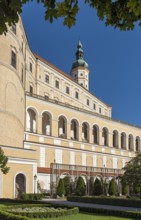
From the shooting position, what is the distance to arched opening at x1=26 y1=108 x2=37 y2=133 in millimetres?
53081

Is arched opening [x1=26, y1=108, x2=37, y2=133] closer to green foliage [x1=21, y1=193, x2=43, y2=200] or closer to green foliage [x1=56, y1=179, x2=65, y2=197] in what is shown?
green foliage [x1=56, y1=179, x2=65, y2=197]

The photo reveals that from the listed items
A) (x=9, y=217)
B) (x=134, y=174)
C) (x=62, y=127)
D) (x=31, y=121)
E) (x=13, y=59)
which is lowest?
(x=9, y=217)

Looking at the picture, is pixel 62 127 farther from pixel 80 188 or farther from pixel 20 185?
pixel 20 185

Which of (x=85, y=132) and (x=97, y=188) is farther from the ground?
(x=85, y=132)

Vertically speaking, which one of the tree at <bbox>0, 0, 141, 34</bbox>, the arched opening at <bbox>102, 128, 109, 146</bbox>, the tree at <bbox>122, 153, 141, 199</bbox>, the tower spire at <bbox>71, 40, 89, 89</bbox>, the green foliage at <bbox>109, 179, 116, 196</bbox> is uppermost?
the tower spire at <bbox>71, 40, 89, 89</bbox>

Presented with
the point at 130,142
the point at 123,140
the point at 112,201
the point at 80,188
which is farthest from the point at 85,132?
the point at 112,201

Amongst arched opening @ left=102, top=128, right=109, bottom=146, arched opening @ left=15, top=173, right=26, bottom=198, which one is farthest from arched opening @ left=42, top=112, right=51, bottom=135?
arched opening @ left=15, top=173, right=26, bottom=198

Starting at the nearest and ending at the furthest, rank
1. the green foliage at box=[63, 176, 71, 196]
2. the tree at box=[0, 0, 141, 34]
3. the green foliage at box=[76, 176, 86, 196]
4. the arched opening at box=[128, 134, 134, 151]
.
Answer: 1. the tree at box=[0, 0, 141, 34]
2. the green foliage at box=[63, 176, 71, 196]
3. the green foliage at box=[76, 176, 86, 196]
4. the arched opening at box=[128, 134, 134, 151]

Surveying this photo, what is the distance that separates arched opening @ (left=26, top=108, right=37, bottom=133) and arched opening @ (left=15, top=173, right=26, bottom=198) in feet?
46.5

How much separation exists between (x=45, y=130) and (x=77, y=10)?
171 feet

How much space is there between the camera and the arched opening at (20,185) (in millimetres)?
37906

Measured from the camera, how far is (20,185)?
127 feet

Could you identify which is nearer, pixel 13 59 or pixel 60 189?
pixel 60 189

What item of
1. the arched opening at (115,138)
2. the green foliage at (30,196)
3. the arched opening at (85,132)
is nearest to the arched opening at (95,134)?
the arched opening at (85,132)
